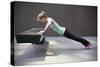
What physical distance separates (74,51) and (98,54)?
14.9 inches

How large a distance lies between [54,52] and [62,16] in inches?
17.6

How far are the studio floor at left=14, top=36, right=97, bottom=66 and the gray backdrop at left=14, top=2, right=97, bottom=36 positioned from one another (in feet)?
0.41

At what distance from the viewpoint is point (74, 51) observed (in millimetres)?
2488

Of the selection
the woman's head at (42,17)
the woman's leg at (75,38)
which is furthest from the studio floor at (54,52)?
the woman's head at (42,17)

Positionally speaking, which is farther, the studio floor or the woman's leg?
the woman's leg

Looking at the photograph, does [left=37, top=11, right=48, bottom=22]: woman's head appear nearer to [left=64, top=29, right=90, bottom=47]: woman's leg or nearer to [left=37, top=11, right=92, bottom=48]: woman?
[left=37, top=11, right=92, bottom=48]: woman

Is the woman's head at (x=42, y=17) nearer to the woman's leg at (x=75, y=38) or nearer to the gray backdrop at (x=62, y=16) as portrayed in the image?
the gray backdrop at (x=62, y=16)

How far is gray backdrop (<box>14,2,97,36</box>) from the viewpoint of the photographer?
87.4 inches

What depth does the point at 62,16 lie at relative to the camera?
7.93 feet

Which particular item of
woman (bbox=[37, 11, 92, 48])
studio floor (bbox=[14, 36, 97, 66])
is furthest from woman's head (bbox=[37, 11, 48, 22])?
studio floor (bbox=[14, 36, 97, 66])

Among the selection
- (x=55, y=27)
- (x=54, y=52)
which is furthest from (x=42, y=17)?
(x=54, y=52)

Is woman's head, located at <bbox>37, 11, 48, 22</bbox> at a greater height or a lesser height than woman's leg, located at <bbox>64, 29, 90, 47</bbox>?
greater

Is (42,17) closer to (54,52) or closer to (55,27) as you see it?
(55,27)
